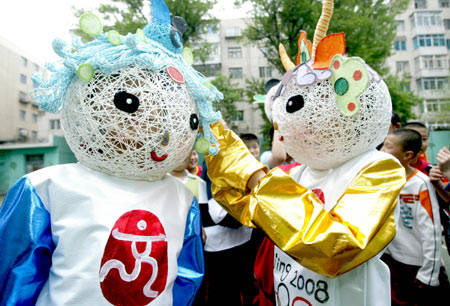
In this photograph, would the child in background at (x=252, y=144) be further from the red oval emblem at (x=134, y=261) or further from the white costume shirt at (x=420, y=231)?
the red oval emblem at (x=134, y=261)

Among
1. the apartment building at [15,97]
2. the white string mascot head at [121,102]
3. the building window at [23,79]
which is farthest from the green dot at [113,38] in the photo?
the building window at [23,79]

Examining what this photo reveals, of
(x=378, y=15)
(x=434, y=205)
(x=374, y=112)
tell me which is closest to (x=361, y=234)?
(x=374, y=112)

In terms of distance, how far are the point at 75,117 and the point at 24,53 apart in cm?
2419

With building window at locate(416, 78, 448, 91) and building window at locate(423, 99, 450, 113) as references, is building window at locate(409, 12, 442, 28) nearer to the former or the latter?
building window at locate(416, 78, 448, 91)

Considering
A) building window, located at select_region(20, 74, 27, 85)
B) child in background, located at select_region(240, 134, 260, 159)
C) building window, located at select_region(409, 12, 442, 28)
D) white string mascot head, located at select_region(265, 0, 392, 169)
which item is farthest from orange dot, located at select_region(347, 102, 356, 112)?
building window, located at select_region(409, 12, 442, 28)

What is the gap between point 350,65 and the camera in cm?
120

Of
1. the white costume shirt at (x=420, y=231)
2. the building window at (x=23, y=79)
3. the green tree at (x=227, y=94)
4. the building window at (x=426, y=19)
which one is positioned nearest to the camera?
the white costume shirt at (x=420, y=231)

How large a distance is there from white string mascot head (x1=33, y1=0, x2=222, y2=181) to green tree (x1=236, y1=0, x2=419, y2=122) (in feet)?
31.5

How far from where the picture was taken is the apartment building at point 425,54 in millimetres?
22984

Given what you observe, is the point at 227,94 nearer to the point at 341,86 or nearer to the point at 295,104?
the point at 295,104

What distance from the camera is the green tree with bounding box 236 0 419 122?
9703 millimetres

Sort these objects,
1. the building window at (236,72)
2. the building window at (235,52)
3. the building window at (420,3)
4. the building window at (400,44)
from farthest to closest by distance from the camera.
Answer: the building window at (420,3) < the building window at (400,44) < the building window at (235,52) < the building window at (236,72)

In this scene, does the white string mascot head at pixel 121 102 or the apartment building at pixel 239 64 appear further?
the apartment building at pixel 239 64

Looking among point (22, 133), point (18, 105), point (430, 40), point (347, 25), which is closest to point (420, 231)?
point (347, 25)
